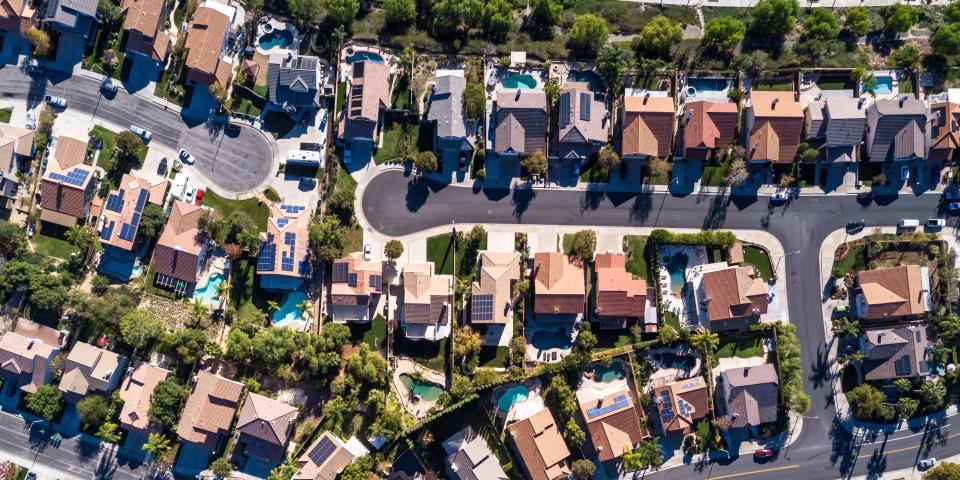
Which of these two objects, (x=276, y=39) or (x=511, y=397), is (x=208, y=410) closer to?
(x=511, y=397)

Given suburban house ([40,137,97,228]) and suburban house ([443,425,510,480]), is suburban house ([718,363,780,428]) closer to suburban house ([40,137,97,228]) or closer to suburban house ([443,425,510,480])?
suburban house ([443,425,510,480])

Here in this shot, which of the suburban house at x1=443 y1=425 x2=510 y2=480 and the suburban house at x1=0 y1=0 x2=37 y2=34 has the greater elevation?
the suburban house at x1=0 y1=0 x2=37 y2=34

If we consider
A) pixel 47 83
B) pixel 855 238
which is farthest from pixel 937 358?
pixel 47 83

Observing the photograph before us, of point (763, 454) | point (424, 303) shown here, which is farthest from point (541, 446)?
point (763, 454)

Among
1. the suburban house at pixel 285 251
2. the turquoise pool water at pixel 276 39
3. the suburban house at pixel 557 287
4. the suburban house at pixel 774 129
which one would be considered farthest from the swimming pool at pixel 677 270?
the turquoise pool water at pixel 276 39

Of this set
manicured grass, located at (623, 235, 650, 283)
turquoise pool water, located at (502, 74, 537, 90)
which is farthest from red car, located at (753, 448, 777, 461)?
turquoise pool water, located at (502, 74, 537, 90)

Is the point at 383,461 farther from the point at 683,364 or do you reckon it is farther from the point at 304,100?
the point at 304,100
